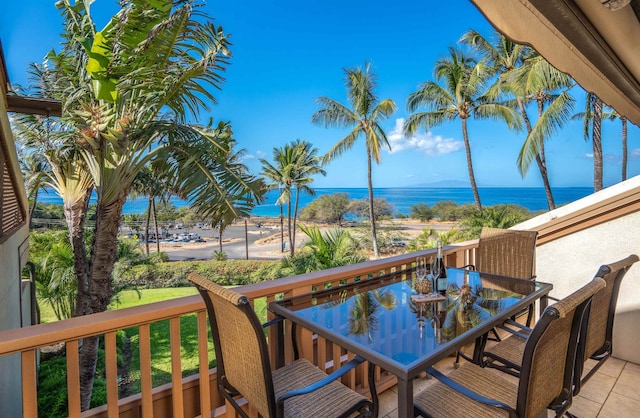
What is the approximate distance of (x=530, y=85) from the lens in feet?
33.5

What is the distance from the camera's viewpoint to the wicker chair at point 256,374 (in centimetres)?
116

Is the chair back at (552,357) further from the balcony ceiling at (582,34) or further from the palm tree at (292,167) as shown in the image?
the palm tree at (292,167)

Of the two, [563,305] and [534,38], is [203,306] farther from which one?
[534,38]

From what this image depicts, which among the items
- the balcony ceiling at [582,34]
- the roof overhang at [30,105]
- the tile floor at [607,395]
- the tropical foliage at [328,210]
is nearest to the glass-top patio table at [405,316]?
the tile floor at [607,395]

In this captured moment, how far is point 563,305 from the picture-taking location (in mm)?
1056

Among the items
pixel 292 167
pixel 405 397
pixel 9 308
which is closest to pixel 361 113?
pixel 292 167

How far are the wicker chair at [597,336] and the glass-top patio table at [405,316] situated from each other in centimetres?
20

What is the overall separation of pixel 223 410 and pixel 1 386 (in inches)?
121

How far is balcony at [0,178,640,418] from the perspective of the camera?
118 cm

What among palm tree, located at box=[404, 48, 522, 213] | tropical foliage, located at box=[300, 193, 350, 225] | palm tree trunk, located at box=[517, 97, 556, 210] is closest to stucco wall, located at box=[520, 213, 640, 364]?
palm tree trunk, located at box=[517, 97, 556, 210]

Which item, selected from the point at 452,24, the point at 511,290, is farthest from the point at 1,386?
the point at 452,24

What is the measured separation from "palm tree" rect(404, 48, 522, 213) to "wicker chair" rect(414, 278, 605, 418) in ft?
47.4

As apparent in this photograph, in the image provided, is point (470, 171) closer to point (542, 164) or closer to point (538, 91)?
point (542, 164)

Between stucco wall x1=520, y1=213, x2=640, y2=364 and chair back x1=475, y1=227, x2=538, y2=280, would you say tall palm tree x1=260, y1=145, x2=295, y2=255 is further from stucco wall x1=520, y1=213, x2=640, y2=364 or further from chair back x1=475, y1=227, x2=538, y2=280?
stucco wall x1=520, y1=213, x2=640, y2=364
